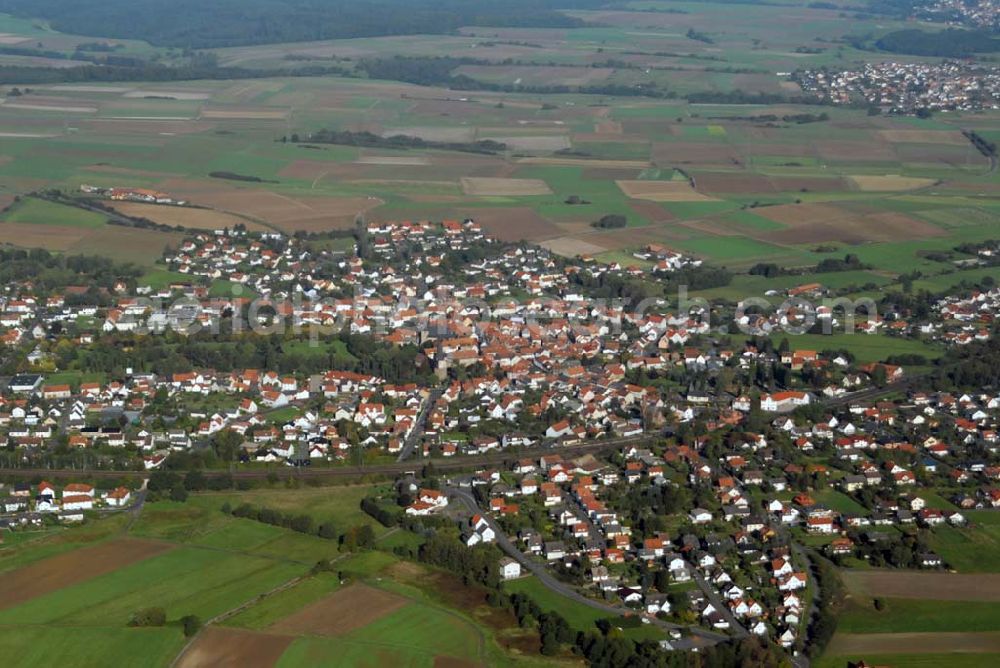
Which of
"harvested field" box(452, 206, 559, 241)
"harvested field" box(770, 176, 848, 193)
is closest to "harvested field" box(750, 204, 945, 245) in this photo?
"harvested field" box(770, 176, 848, 193)

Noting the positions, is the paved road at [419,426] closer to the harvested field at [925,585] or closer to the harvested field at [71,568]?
the harvested field at [71,568]

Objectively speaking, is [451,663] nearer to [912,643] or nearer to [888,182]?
[912,643]

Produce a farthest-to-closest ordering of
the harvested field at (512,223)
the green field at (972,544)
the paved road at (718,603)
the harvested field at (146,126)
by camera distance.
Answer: the harvested field at (146,126)
the harvested field at (512,223)
the green field at (972,544)
the paved road at (718,603)

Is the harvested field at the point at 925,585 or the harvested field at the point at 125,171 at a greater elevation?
the harvested field at the point at 125,171

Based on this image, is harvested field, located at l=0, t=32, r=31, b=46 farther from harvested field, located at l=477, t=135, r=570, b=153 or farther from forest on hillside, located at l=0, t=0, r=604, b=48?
harvested field, located at l=477, t=135, r=570, b=153

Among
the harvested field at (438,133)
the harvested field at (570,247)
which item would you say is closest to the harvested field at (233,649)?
the harvested field at (570,247)

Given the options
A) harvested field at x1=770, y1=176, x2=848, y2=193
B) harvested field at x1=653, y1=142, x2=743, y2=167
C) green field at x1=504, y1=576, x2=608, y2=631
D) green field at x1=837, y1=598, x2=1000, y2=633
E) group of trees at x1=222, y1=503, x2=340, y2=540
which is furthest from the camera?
harvested field at x1=653, y1=142, x2=743, y2=167

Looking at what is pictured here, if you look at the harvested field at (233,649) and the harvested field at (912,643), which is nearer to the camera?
the harvested field at (233,649)
